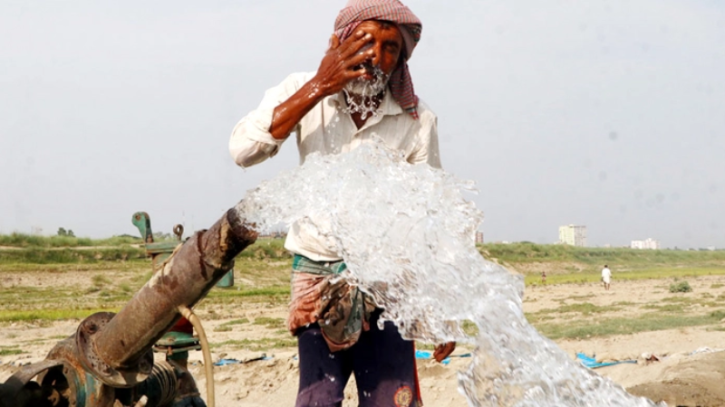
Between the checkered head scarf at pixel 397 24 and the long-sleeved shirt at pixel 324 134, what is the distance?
0.04 metres

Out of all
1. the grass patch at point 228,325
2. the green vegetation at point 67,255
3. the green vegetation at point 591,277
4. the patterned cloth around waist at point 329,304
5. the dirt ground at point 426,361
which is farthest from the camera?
the green vegetation at point 591,277

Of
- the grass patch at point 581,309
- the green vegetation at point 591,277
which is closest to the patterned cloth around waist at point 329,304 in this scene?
the grass patch at point 581,309

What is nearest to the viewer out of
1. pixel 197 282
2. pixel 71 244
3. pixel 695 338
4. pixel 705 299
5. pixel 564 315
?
pixel 197 282

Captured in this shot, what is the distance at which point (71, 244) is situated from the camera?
63.2 feet

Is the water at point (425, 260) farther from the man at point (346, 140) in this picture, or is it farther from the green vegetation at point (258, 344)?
the green vegetation at point (258, 344)

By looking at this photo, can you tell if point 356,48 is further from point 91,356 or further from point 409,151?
point 91,356

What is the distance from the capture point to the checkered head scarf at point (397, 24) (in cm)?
200

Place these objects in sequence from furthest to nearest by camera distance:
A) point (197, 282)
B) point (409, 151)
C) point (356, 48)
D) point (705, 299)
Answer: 1. point (705, 299)
2. point (409, 151)
3. point (356, 48)
4. point (197, 282)

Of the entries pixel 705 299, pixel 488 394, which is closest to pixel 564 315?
pixel 705 299

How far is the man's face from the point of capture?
199 centimetres

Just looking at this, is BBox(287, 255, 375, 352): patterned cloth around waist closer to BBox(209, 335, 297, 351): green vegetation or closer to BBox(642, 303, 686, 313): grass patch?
BBox(209, 335, 297, 351): green vegetation

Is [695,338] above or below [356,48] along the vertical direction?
below

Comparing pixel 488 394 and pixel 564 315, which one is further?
pixel 564 315

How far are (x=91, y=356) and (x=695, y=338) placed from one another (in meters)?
6.58
